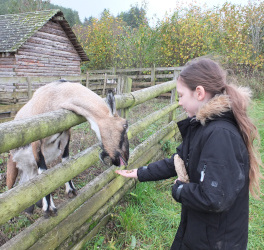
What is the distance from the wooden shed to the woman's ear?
1128cm

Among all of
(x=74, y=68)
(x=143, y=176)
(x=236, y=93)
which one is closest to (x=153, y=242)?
(x=143, y=176)

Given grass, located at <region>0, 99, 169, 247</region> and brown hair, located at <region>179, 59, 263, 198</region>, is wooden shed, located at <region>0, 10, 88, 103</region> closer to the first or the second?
grass, located at <region>0, 99, 169, 247</region>

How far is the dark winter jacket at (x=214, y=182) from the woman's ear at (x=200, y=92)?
8cm

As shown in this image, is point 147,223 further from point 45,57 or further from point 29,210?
point 45,57

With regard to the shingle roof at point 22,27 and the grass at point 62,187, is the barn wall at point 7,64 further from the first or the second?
the grass at point 62,187

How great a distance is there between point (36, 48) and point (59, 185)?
527 inches

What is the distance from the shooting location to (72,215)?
2.16m

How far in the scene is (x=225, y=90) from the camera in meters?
1.45

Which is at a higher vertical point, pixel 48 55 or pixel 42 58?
pixel 48 55

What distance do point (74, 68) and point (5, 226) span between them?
593 inches

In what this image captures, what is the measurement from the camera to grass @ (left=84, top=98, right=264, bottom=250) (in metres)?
2.42

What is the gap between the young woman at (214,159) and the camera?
48.6 inches

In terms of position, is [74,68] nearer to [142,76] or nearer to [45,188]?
[142,76]

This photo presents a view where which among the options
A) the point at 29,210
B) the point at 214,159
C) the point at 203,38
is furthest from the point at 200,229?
the point at 203,38
